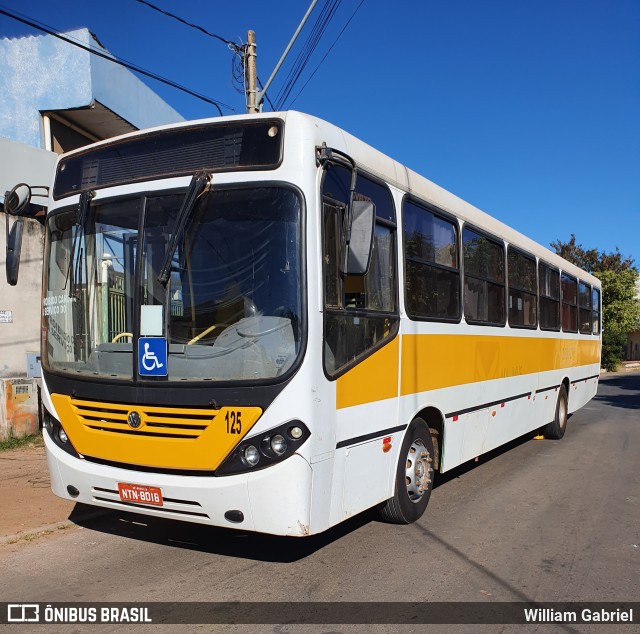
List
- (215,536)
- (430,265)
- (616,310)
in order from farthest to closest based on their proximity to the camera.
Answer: (616,310)
(430,265)
(215,536)

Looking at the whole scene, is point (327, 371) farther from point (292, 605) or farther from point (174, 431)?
point (292, 605)

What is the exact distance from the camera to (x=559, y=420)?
11305 mm

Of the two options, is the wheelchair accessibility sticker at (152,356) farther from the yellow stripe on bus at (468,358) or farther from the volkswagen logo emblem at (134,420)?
the yellow stripe on bus at (468,358)

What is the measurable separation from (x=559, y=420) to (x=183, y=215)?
8.87 meters

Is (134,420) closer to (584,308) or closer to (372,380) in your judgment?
(372,380)

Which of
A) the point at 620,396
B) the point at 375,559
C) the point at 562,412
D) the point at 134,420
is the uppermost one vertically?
the point at 134,420

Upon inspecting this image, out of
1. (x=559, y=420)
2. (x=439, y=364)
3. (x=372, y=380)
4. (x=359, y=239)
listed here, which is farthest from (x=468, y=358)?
(x=559, y=420)

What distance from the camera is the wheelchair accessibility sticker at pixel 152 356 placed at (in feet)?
14.6

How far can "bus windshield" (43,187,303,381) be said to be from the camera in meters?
4.32

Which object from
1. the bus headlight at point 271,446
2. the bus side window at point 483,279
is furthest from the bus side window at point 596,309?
the bus headlight at point 271,446

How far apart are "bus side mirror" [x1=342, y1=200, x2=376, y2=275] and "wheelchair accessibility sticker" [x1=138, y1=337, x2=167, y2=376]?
1364 mm

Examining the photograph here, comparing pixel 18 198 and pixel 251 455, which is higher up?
pixel 18 198

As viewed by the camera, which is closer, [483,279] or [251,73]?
[483,279]

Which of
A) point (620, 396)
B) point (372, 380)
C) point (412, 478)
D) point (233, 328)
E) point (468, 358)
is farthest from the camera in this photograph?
point (620, 396)
